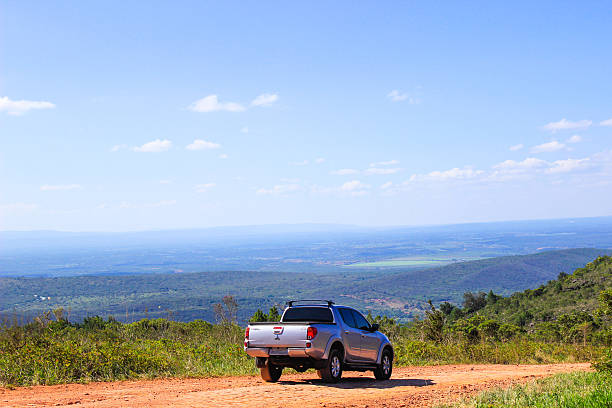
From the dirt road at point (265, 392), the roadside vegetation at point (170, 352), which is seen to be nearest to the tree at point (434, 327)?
the roadside vegetation at point (170, 352)

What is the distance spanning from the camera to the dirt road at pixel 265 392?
33.8 ft

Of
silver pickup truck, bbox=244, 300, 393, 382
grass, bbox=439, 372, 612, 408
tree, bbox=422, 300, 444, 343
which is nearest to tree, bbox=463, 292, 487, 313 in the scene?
tree, bbox=422, 300, 444, 343

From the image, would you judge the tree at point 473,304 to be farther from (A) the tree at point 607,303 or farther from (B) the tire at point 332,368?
(B) the tire at point 332,368

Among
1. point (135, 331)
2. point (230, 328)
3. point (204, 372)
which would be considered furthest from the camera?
point (135, 331)

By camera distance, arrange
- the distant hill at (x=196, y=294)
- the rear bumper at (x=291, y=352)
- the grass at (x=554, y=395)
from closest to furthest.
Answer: the grass at (x=554, y=395), the rear bumper at (x=291, y=352), the distant hill at (x=196, y=294)

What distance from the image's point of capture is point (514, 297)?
5997 centimetres

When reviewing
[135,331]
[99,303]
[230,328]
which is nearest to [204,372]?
[230,328]

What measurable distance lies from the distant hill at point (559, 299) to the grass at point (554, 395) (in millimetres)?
36532

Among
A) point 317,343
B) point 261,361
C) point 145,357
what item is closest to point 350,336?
point 317,343

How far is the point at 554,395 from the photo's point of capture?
9.79 m

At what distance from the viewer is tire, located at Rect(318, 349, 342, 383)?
41.1ft

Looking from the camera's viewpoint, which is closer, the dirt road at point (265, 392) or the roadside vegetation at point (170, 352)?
the dirt road at point (265, 392)

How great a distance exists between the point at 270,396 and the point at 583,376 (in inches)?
262

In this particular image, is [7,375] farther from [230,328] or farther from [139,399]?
[230,328]
